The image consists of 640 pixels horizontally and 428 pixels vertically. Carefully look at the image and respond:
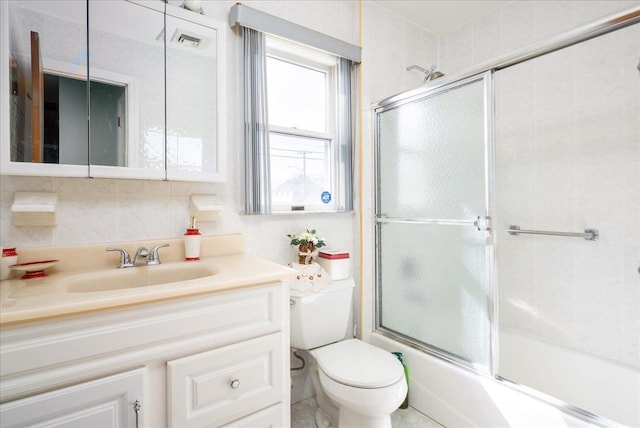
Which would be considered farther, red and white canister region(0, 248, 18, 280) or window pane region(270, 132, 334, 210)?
window pane region(270, 132, 334, 210)

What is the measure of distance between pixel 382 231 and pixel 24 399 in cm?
178

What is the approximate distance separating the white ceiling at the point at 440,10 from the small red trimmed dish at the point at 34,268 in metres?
2.37

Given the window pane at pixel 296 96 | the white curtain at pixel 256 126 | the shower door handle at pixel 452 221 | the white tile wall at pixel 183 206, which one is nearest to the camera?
the white tile wall at pixel 183 206

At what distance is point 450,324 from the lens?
1726 mm

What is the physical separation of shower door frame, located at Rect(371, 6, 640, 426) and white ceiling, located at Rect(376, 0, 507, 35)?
0.76 metres

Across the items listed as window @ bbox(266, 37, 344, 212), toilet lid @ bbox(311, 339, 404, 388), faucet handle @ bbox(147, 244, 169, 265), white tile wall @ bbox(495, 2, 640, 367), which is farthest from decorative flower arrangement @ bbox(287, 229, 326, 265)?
white tile wall @ bbox(495, 2, 640, 367)

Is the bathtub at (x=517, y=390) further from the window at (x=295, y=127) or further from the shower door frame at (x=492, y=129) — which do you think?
the window at (x=295, y=127)

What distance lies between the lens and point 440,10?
2.26 metres

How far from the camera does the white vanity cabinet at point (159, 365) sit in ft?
2.58

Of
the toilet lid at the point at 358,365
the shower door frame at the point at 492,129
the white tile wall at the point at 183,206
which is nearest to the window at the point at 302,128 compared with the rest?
the white tile wall at the point at 183,206

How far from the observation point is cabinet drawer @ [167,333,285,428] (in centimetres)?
98

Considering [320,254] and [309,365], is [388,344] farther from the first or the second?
[320,254]

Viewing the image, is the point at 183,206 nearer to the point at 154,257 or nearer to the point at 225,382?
the point at 154,257

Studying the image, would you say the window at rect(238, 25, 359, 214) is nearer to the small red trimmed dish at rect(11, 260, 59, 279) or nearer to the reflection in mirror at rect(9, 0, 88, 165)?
the reflection in mirror at rect(9, 0, 88, 165)
